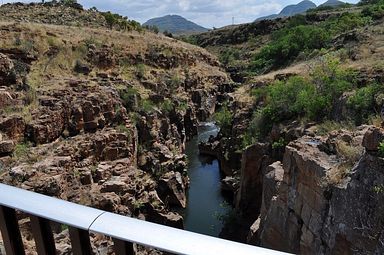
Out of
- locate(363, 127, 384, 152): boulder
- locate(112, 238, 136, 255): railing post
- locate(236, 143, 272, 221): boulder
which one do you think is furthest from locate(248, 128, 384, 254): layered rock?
locate(112, 238, 136, 255): railing post

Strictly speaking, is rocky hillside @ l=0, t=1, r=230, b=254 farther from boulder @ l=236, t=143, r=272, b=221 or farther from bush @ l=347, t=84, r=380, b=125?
bush @ l=347, t=84, r=380, b=125

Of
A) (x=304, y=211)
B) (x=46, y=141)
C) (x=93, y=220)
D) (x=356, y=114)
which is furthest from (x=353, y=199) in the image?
(x=46, y=141)

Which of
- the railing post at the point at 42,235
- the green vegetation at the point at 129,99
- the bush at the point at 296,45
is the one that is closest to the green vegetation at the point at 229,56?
the bush at the point at 296,45

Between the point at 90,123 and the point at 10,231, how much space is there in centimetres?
1592

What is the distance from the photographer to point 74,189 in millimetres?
13273

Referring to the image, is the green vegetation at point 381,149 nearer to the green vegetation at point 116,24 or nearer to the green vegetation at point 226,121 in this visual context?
the green vegetation at point 226,121

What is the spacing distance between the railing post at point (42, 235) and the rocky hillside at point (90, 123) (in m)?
4.81

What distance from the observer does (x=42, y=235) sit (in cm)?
201

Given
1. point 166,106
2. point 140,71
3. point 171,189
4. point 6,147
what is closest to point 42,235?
point 6,147

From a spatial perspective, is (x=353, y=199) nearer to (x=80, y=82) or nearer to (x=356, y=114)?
(x=356, y=114)

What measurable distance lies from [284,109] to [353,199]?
9437mm

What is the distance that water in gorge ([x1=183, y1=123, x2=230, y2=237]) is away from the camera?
752 inches

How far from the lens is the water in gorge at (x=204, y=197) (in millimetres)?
19109

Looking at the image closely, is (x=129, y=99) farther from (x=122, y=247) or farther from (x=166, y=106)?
(x=122, y=247)
